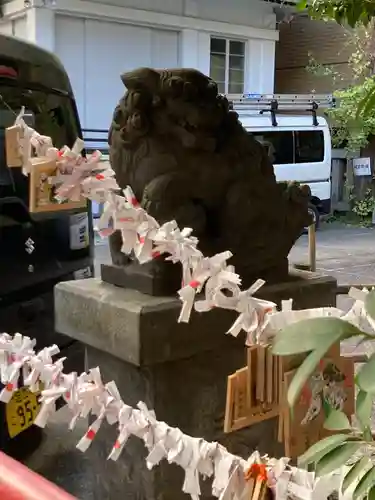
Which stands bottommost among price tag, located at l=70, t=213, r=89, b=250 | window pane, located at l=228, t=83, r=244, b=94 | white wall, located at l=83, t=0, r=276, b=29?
price tag, located at l=70, t=213, r=89, b=250

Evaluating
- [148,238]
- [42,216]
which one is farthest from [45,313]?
[148,238]

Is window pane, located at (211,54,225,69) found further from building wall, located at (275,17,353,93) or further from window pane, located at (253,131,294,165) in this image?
building wall, located at (275,17,353,93)

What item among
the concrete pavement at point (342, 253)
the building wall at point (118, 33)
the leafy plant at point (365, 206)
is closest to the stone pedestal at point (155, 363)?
the concrete pavement at point (342, 253)

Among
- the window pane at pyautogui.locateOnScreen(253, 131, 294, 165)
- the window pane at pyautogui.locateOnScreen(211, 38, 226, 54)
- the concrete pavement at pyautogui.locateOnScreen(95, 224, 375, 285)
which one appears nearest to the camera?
the concrete pavement at pyautogui.locateOnScreen(95, 224, 375, 285)

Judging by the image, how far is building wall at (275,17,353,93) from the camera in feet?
52.2

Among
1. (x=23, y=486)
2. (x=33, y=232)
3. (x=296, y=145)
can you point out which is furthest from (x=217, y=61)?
(x=23, y=486)

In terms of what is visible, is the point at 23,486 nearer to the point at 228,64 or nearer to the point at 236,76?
the point at 228,64

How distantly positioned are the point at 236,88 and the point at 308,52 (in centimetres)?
310

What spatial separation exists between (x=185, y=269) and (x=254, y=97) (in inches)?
467

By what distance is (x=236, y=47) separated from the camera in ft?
46.0

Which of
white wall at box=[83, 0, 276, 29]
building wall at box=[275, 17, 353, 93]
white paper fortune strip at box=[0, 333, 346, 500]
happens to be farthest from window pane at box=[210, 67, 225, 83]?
white paper fortune strip at box=[0, 333, 346, 500]

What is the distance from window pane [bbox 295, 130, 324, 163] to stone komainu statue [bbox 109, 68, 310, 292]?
11239 millimetres

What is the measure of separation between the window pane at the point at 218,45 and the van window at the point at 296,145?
81.5 inches

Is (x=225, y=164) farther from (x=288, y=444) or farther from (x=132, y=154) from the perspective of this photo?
(x=288, y=444)
